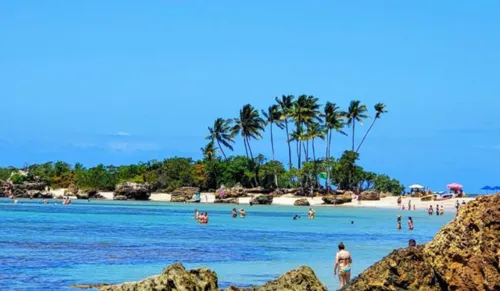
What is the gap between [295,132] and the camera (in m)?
122

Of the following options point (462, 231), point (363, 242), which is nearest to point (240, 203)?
point (363, 242)

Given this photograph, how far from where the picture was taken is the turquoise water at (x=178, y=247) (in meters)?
27.5

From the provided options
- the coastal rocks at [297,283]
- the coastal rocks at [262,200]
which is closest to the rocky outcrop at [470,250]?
the coastal rocks at [297,283]

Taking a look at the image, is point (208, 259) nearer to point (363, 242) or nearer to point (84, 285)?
point (84, 285)

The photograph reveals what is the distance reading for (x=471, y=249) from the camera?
10.8 metres

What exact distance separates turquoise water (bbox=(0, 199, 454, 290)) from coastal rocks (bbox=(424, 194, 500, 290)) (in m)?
12.7

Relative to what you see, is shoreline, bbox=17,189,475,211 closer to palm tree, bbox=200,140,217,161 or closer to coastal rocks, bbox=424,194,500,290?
palm tree, bbox=200,140,217,161

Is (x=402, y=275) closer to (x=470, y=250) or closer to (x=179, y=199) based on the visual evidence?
(x=470, y=250)

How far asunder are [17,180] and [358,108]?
55.0 m

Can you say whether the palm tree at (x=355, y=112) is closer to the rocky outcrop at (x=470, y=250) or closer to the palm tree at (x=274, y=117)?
the palm tree at (x=274, y=117)

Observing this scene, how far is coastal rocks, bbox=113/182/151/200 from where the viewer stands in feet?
381

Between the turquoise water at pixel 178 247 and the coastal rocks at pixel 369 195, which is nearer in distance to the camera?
the turquoise water at pixel 178 247

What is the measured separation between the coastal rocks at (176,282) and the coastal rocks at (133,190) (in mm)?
100964

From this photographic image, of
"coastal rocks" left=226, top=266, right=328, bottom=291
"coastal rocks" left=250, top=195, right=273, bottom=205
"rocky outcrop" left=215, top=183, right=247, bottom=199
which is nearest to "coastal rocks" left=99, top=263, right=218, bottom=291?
"coastal rocks" left=226, top=266, right=328, bottom=291
